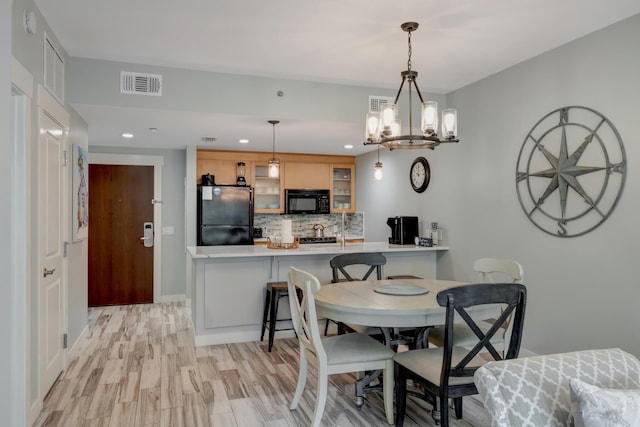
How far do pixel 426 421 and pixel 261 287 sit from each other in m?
2.22

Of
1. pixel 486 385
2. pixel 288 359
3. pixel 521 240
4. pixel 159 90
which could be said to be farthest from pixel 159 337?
pixel 486 385

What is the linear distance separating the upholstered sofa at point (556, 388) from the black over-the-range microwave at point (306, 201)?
569 centimetres

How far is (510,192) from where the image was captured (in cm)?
397

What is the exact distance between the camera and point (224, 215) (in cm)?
624

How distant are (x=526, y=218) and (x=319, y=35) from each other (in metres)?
2.27

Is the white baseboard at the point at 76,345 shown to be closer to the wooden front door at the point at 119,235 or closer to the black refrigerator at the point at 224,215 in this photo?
the wooden front door at the point at 119,235

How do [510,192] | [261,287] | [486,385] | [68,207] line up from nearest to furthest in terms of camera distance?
[486,385] < [68,207] < [510,192] < [261,287]

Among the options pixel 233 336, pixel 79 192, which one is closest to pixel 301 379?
pixel 233 336

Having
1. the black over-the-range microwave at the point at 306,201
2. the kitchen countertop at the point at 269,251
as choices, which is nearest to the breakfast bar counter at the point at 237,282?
the kitchen countertop at the point at 269,251

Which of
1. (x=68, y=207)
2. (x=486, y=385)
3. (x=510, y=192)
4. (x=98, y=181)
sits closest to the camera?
(x=486, y=385)

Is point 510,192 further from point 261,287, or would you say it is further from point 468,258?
point 261,287

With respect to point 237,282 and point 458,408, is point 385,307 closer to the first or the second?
point 458,408

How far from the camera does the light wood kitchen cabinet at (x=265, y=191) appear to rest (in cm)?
691

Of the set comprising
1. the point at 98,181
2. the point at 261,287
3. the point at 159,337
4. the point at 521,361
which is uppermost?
the point at 98,181
